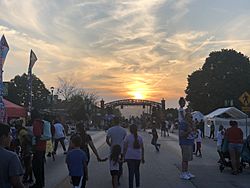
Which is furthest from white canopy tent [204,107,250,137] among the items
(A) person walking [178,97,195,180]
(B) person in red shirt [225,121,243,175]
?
(A) person walking [178,97,195,180]

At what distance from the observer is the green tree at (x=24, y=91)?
309 feet

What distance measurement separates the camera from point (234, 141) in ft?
50.5

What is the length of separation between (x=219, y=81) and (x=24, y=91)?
42673mm

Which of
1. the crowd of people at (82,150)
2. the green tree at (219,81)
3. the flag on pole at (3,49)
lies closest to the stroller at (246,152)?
the crowd of people at (82,150)

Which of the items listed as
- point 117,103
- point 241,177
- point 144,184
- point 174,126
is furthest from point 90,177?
point 117,103

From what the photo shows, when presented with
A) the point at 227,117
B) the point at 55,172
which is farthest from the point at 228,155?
the point at 227,117

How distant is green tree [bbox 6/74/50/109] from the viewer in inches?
3703

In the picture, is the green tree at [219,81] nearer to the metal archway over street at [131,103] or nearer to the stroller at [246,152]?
the stroller at [246,152]

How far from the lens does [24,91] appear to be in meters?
97.0

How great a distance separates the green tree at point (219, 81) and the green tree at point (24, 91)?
32.5 meters

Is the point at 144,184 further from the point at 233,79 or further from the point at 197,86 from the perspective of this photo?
the point at 197,86

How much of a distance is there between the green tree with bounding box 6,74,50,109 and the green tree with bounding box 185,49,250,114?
3254cm

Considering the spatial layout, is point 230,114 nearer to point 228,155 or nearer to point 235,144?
point 228,155

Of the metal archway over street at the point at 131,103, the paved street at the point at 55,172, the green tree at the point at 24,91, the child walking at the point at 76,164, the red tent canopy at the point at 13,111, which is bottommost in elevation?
the paved street at the point at 55,172
